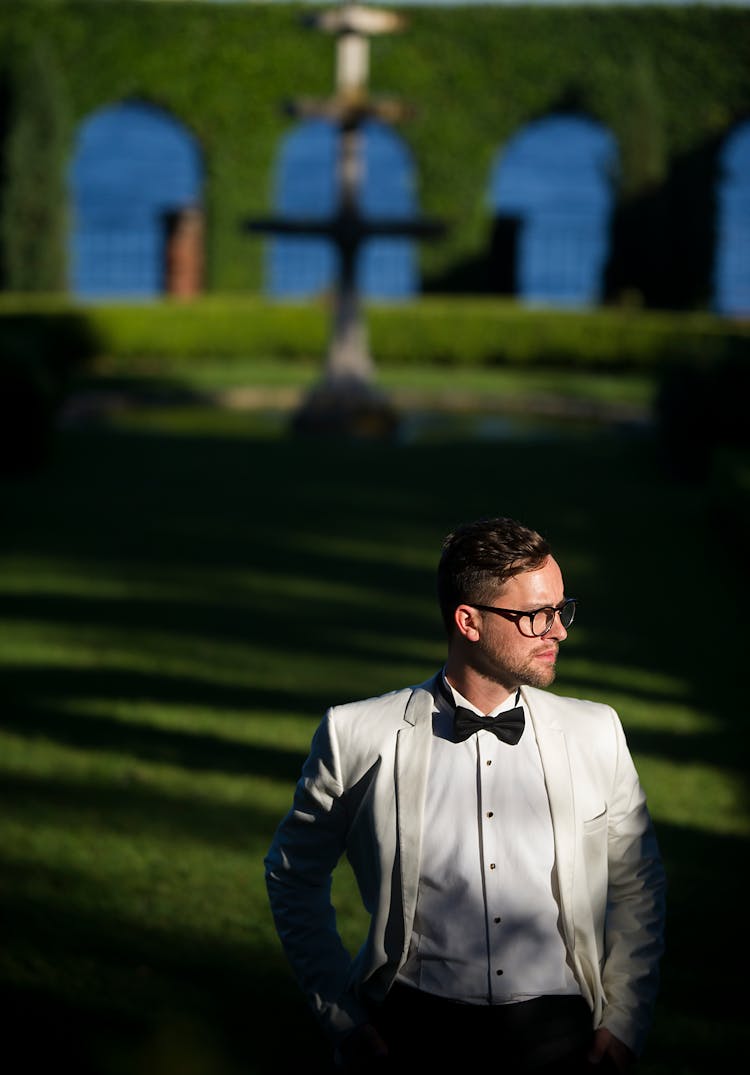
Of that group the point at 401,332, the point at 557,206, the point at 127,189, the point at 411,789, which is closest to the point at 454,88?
the point at 557,206

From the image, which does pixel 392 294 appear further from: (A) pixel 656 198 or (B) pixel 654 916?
(B) pixel 654 916

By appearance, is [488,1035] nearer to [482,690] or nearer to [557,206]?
[482,690]

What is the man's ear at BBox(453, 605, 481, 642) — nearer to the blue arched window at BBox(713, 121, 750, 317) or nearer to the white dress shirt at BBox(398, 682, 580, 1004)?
the white dress shirt at BBox(398, 682, 580, 1004)

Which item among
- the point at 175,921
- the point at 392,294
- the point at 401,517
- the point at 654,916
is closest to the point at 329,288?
the point at 392,294

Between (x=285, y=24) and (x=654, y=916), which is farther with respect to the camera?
(x=285, y=24)

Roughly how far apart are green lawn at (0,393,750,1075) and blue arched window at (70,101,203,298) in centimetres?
1373

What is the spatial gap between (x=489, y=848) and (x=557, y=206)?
Result: 2628cm

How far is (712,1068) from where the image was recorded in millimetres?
3938

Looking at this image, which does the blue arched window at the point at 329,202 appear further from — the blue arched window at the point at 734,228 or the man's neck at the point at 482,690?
the man's neck at the point at 482,690

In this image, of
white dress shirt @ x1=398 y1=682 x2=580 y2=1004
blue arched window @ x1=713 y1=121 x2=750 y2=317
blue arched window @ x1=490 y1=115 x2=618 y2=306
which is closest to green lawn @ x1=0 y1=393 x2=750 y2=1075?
white dress shirt @ x1=398 y1=682 x2=580 y2=1004

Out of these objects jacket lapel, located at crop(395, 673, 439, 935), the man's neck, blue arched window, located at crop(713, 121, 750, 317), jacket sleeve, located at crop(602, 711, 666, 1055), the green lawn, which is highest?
blue arched window, located at crop(713, 121, 750, 317)

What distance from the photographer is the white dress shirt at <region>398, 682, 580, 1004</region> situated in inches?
103

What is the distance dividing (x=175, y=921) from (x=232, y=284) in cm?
2354

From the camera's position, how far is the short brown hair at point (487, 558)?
2.64m
